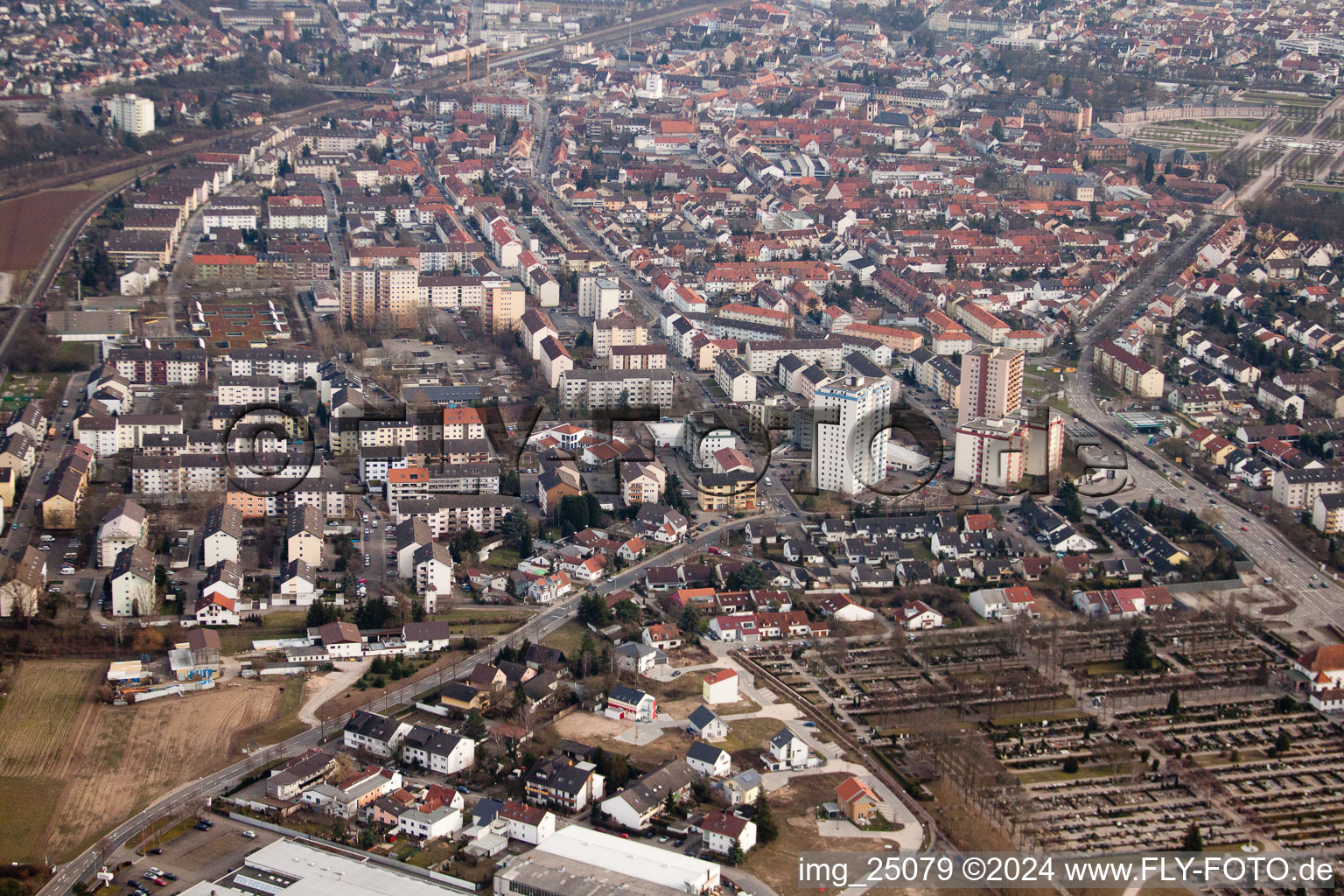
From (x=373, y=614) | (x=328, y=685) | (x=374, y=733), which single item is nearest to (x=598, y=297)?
(x=373, y=614)

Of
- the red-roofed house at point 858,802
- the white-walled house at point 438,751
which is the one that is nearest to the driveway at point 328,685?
the white-walled house at point 438,751

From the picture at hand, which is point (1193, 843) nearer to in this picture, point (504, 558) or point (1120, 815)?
point (1120, 815)

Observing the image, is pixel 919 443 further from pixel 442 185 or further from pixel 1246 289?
pixel 442 185

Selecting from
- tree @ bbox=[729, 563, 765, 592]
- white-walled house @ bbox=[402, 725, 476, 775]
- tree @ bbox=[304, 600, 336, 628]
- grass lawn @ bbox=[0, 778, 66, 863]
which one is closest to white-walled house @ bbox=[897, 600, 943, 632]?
tree @ bbox=[729, 563, 765, 592]

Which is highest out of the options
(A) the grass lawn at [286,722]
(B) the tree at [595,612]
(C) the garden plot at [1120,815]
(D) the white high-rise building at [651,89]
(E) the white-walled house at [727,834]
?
(D) the white high-rise building at [651,89]

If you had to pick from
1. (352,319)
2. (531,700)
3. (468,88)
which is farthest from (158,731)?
(468,88)

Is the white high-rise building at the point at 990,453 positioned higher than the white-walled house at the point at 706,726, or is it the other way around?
the white high-rise building at the point at 990,453

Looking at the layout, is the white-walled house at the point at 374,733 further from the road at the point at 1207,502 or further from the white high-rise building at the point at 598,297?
the white high-rise building at the point at 598,297
